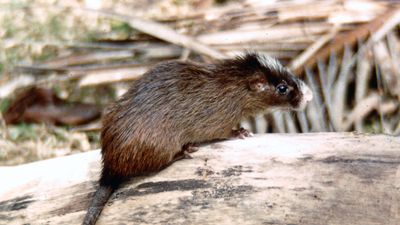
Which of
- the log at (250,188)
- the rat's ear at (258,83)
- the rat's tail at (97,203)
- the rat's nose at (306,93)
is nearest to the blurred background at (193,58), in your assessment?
the rat's nose at (306,93)

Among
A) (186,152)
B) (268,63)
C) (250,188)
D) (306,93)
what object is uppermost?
Result: (268,63)

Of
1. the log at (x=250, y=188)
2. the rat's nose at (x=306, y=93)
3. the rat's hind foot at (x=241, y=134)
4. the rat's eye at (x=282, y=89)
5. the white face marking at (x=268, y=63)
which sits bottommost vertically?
the log at (x=250, y=188)

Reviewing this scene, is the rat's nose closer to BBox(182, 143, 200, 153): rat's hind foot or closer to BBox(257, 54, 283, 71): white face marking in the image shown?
BBox(257, 54, 283, 71): white face marking

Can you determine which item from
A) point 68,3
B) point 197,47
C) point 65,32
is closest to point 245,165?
point 197,47

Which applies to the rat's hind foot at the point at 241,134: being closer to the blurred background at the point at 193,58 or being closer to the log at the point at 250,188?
the log at the point at 250,188

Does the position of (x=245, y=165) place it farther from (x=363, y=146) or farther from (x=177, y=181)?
(x=363, y=146)

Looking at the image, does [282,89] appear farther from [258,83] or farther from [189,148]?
[189,148]

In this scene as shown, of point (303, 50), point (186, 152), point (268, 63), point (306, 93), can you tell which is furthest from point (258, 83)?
point (303, 50)
